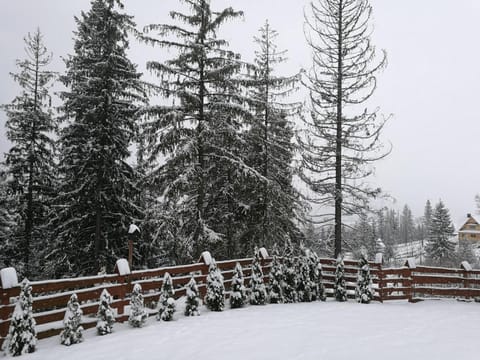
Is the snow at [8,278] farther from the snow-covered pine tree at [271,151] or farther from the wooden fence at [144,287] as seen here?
the snow-covered pine tree at [271,151]

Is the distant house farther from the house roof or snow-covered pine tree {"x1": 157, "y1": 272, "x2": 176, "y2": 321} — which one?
snow-covered pine tree {"x1": 157, "y1": 272, "x2": 176, "y2": 321}

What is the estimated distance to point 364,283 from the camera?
10.6m

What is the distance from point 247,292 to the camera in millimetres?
10094

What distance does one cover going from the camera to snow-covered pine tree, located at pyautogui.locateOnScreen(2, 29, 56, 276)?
59.9 ft

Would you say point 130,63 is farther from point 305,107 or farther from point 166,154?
point 305,107

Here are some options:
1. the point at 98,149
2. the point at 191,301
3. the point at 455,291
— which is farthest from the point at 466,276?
the point at 98,149

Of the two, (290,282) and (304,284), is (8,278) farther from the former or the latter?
(304,284)

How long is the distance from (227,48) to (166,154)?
4869 mm

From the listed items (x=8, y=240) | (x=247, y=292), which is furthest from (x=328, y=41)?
(x=8, y=240)

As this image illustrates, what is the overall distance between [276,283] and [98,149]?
901 centimetres

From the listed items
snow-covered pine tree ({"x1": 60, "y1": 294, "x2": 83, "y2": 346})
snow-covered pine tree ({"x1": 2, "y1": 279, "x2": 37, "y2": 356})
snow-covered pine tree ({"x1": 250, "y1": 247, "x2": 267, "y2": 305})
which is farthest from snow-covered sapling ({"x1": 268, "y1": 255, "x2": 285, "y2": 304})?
snow-covered pine tree ({"x1": 2, "y1": 279, "x2": 37, "y2": 356})

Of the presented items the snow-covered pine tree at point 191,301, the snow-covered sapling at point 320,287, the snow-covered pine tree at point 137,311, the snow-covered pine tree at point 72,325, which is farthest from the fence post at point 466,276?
the snow-covered pine tree at point 72,325

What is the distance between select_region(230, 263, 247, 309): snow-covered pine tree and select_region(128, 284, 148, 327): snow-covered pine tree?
2772mm

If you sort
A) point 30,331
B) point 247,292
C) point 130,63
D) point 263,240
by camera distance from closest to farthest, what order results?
1. point 30,331
2. point 247,292
3. point 130,63
4. point 263,240
